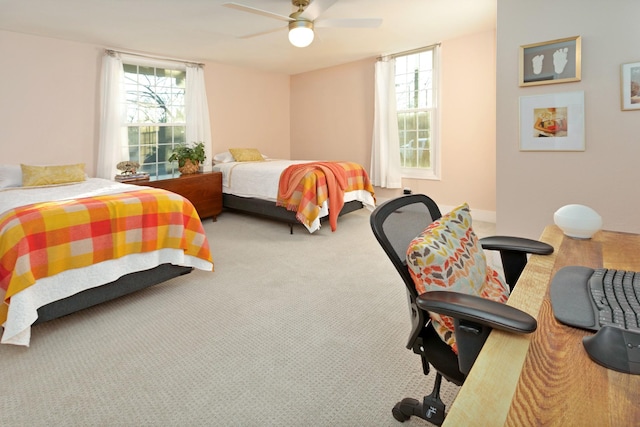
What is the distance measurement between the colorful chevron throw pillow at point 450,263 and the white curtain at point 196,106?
490 cm

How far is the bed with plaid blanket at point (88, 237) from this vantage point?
2055 millimetres

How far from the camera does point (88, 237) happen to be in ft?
7.70

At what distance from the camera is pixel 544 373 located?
2.24 ft

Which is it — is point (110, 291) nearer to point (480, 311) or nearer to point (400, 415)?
point (400, 415)

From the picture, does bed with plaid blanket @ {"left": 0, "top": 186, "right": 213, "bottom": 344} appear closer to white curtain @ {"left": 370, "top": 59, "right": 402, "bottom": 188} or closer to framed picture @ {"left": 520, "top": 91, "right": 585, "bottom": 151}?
framed picture @ {"left": 520, "top": 91, "right": 585, "bottom": 151}

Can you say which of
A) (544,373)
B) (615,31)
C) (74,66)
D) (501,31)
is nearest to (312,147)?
(74,66)

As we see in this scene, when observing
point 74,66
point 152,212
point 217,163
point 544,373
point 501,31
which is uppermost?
point 74,66

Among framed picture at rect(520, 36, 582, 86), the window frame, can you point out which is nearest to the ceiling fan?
framed picture at rect(520, 36, 582, 86)

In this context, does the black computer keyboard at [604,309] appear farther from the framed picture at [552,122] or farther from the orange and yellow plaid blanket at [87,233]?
the orange and yellow plaid blanket at [87,233]

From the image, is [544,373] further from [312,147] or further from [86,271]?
[312,147]

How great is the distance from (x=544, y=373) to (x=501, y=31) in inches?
119

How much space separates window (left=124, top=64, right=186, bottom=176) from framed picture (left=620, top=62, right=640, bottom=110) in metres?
5.25

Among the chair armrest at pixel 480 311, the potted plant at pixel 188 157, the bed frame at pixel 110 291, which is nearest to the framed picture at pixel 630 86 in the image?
the chair armrest at pixel 480 311

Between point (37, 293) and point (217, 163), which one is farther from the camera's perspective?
point (217, 163)
